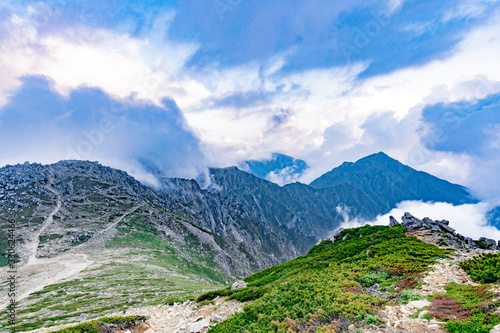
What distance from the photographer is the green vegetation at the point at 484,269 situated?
623 inches

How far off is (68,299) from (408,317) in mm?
76489

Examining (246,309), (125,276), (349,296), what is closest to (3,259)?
(125,276)

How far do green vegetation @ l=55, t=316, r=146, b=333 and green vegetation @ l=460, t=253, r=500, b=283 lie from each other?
29.6 metres

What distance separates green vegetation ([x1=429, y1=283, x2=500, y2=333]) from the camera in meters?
10.7

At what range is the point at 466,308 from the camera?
1263 centimetres

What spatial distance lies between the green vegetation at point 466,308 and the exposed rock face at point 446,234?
1745cm

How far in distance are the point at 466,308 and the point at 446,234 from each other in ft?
78.7

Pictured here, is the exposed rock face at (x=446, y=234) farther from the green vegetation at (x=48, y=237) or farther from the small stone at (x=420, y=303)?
the green vegetation at (x=48, y=237)

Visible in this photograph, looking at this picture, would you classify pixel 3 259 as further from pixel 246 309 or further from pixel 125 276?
pixel 246 309

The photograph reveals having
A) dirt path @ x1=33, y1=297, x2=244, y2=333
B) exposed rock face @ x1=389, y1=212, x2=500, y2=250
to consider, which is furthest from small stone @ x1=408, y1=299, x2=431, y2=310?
exposed rock face @ x1=389, y1=212, x2=500, y2=250

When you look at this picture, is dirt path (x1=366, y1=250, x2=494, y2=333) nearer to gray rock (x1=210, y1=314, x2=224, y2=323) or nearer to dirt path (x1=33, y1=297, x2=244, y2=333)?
gray rock (x1=210, y1=314, x2=224, y2=323)

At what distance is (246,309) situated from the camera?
65.4 feet

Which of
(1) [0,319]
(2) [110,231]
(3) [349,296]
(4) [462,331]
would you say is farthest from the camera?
(2) [110,231]

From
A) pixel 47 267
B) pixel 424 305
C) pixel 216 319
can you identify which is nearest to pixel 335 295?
pixel 424 305
